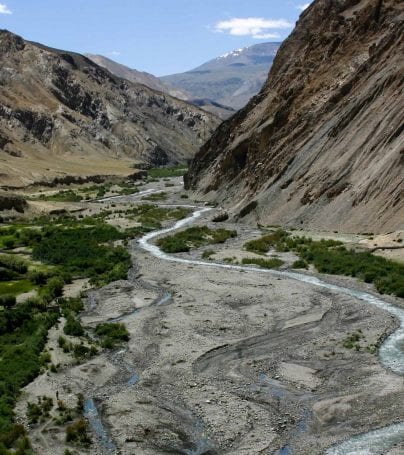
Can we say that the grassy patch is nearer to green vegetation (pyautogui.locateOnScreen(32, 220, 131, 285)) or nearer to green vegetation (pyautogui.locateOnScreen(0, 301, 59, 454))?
green vegetation (pyautogui.locateOnScreen(32, 220, 131, 285))

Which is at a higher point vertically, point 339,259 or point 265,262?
point 339,259

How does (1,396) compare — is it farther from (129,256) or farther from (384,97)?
(384,97)

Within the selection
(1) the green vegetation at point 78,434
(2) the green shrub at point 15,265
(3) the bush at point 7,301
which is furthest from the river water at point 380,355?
(3) the bush at point 7,301

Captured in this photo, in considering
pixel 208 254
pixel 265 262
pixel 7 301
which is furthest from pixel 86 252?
pixel 7 301

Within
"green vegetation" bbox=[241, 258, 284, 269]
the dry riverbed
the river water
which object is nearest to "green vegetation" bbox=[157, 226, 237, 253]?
the river water

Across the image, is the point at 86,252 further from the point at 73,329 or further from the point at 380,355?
the point at 380,355

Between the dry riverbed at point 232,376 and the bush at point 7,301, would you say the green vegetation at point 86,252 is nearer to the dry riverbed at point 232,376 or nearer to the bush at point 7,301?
the bush at point 7,301
